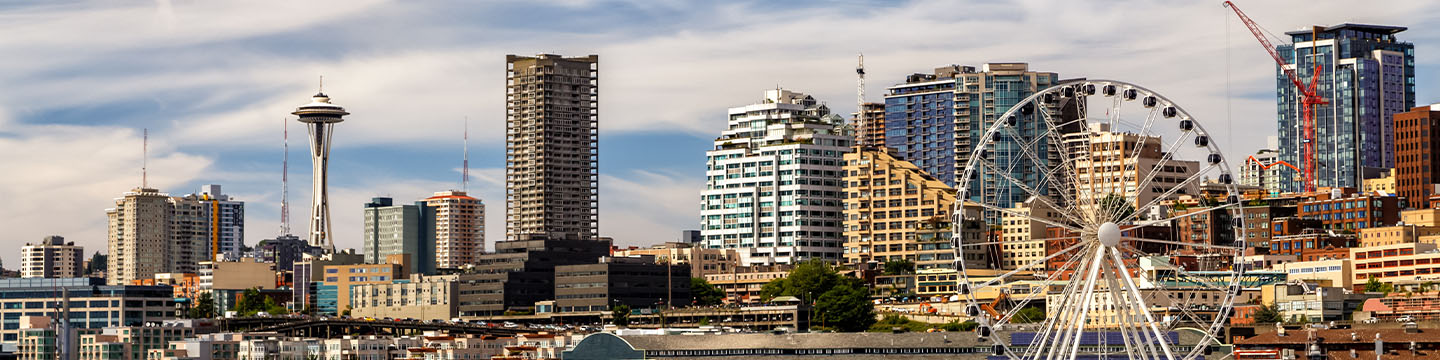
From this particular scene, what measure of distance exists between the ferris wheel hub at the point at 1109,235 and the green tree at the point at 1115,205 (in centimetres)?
128

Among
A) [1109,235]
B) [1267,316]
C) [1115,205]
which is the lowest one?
[1267,316]

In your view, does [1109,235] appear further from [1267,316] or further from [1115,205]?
[1267,316]

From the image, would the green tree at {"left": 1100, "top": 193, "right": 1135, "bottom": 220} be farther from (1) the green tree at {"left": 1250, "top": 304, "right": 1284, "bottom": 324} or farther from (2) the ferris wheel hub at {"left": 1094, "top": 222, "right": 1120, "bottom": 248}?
(1) the green tree at {"left": 1250, "top": 304, "right": 1284, "bottom": 324}

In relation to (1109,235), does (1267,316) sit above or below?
below

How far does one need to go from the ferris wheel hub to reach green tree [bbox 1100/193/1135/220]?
128 cm

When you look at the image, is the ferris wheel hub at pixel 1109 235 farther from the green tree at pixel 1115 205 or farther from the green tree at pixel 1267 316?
the green tree at pixel 1267 316

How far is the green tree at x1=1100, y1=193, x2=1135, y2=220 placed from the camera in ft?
335

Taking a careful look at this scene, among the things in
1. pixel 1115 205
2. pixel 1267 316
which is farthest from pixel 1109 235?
pixel 1267 316

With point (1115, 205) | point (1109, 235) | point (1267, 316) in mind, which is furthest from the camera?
point (1267, 316)

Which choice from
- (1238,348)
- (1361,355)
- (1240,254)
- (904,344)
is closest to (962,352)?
(904,344)

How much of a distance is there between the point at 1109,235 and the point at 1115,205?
2678 mm

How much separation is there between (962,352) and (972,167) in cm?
7277

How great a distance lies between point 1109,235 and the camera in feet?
329

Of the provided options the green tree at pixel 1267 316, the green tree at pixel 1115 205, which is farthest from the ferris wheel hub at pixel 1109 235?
the green tree at pixel 1267 316
